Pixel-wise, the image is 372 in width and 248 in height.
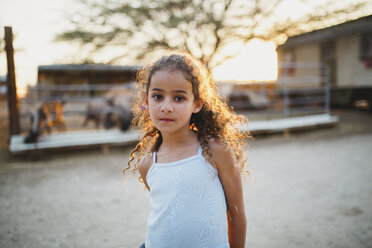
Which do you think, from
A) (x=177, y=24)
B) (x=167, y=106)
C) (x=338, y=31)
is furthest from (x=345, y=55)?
(x=167, y=106)

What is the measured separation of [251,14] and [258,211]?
8648mm

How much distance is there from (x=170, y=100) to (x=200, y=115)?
10.6 inches

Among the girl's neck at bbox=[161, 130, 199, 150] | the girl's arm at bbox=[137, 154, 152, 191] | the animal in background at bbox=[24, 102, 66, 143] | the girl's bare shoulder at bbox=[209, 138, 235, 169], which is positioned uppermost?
the girl's neck at bbox=[161, 130, 199, 150]

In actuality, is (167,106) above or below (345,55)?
below

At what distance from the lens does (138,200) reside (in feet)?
9.96

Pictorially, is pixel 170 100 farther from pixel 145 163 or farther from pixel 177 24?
pixel 177 24

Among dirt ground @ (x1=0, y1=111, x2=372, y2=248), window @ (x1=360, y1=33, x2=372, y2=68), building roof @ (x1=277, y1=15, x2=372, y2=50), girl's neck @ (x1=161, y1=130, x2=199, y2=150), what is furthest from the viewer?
window @ (x1=360, y1=33, x2=372, y2=68)

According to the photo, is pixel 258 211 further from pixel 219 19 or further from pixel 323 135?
pixel 219 19

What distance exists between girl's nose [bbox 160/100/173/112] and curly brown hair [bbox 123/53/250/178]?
14 cm

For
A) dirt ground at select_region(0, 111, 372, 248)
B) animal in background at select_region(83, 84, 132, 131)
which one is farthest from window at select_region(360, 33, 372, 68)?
animal in background at select_region(83, 84, 132, 131)

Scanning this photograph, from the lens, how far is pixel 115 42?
10.0 meters

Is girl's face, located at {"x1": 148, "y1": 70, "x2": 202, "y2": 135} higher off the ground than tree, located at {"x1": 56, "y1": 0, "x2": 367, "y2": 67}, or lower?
lower

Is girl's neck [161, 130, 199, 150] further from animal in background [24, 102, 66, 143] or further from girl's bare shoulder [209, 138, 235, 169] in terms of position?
animal in background [24, 102, 66, 143]

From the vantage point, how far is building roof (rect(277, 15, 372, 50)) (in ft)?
36.9
